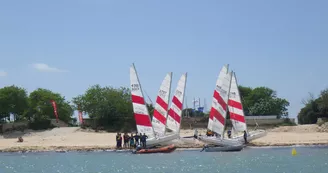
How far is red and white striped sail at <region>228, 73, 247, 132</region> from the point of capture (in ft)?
143

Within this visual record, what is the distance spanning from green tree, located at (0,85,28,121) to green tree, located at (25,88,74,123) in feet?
4.81

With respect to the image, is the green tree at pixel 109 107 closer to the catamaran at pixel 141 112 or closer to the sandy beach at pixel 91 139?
the sandy beach at pixel 91 139

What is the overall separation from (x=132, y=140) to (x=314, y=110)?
29.9 m

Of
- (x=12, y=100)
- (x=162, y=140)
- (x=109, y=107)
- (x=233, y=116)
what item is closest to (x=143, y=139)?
(x=162, y=140)

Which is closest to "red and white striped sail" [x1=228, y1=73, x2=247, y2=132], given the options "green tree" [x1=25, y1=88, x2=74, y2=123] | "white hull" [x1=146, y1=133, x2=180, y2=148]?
"white hull" [x1=146, y1=133, x2=180, y2=148]

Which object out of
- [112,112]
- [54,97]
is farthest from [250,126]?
[54,97]

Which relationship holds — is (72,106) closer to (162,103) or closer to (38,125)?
(38,125)

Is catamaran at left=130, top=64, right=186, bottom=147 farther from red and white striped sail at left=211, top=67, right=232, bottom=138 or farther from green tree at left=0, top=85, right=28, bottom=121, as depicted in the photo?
green tree at left=0, top=85, right=28, bottom=121

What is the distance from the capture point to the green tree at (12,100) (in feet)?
219

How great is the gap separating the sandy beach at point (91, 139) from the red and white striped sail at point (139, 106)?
435cm

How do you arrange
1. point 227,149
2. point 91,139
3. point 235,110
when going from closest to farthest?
point 227,149 < point 235,110 < point 91,139

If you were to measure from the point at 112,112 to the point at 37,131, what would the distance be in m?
8.57

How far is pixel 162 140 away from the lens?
139 feet

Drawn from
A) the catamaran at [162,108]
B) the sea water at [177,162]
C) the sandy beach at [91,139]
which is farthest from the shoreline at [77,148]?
the catamaran at [162,108]
